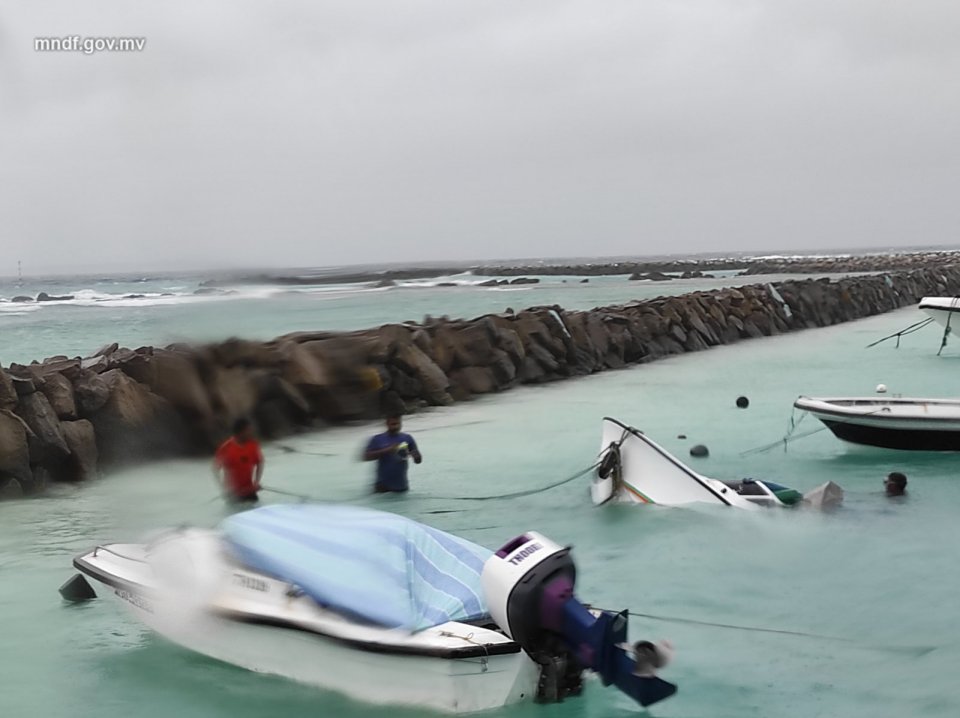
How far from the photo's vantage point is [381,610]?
6.05 metres

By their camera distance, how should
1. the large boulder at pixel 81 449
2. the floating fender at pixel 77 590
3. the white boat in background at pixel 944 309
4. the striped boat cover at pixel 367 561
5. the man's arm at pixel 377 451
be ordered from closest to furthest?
the striped boat cover at pixel 367 561, the floating fender at pixel 77 590, the man's arm at pixel 377 451, the large boulder at pixel 81 449, the white boat in background at pixel 944 309

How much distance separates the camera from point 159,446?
13617 millimetres

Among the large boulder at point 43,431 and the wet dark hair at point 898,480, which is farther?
the large boulder at point 43,431

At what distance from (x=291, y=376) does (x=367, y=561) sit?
34.0 feet

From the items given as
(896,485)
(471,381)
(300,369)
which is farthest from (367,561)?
(471,381)

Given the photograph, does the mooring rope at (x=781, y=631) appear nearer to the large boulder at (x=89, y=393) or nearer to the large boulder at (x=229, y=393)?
the large boulder at (x=229, y=393)

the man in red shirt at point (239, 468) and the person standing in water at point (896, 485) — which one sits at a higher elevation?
the man in red shirt at point (239, 468)

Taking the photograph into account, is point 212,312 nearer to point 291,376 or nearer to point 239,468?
point 239,468

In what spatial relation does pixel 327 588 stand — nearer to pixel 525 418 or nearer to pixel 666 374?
pixel 525 418

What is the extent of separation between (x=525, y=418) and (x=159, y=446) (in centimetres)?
607

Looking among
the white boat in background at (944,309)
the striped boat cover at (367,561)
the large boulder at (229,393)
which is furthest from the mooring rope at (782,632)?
the white boat in background at (944,309)

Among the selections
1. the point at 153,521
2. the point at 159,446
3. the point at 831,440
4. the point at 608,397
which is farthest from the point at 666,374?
the point at 153,521

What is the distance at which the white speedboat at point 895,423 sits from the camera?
43.7 ft

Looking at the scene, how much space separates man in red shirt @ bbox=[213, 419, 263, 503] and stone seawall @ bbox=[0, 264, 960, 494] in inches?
8.4
